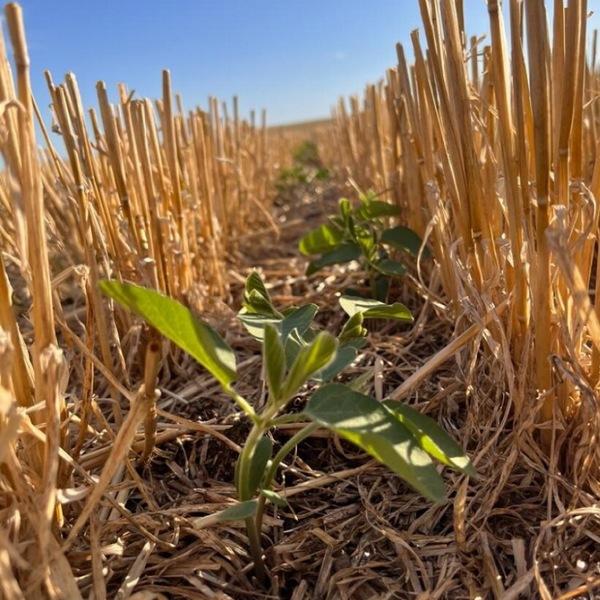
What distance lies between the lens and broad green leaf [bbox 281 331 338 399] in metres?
0.46

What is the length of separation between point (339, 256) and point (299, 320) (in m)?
0.54

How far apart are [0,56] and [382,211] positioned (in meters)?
0.83

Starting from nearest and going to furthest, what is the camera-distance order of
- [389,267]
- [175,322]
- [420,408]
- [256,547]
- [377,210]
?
[175,322], [256,547], [420,408], [389,267], [377,210]

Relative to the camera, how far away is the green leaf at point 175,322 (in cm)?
44

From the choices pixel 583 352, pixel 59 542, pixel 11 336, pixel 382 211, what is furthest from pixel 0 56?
pixel 382 211

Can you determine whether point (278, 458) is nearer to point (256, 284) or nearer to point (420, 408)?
point (256, 284)

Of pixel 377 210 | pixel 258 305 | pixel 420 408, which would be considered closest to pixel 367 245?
pixel 377 210

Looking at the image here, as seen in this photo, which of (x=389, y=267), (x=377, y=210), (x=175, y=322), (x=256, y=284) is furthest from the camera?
(x=377, y=210)

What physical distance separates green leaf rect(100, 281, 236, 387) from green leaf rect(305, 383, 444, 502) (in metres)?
0.08

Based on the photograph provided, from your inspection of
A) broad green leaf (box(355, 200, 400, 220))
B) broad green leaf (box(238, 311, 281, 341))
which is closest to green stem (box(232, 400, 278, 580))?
broad green leaf (box(238, 311, 281, 341))

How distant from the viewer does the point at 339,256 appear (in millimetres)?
1130

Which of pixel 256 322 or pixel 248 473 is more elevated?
pixel 256 322

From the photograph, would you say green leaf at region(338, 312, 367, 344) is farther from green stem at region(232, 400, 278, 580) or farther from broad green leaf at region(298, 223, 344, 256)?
broad green leaf at region(298, 223, 344, 256)

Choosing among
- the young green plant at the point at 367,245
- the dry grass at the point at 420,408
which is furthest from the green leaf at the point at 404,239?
the dry grass at the point at 420,408
